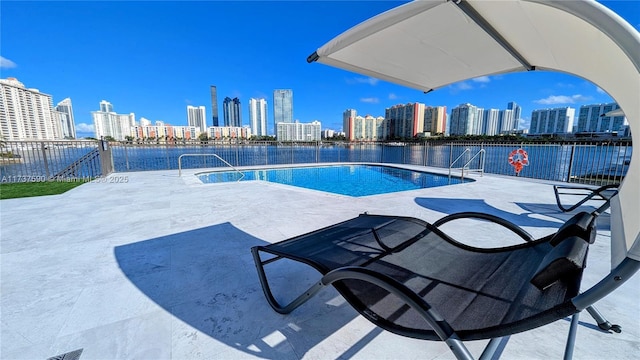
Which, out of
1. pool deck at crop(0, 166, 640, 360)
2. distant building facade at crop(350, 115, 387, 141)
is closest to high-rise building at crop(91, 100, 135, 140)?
distant building facade at crop(350, 115, 387, 141)

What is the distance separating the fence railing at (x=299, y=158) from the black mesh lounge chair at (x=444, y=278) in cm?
419

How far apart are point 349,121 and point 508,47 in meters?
26.8

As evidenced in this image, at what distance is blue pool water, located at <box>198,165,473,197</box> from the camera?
7.92 m

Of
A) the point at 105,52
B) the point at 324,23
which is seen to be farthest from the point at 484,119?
the point at 105,52

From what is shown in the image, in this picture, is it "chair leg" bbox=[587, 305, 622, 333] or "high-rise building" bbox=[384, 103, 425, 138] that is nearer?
"chair leg" bbox=[587, 305, 622, 333]

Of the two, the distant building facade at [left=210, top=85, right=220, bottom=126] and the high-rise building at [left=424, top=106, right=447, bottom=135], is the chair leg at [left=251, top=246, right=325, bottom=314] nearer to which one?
the high-rise building at [left=424, top=106, right=447, bottom=135]

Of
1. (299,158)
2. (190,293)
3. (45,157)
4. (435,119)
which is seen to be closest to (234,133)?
(299,158)

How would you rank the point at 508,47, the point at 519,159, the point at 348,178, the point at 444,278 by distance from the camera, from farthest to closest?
the point at 348,178 < the point at 519,159 < the point at 508,47 < the point at 444,278

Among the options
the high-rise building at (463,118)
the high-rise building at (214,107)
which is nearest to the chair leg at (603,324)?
the high-rise building at (463,118)

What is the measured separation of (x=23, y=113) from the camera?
51.3ft

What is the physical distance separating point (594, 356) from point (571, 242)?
28.6 inches

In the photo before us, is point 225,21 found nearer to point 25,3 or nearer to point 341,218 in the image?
point 25,3

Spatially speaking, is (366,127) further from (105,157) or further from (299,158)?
(105,157)

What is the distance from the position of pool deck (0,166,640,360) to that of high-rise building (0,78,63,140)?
17730 millimetres
